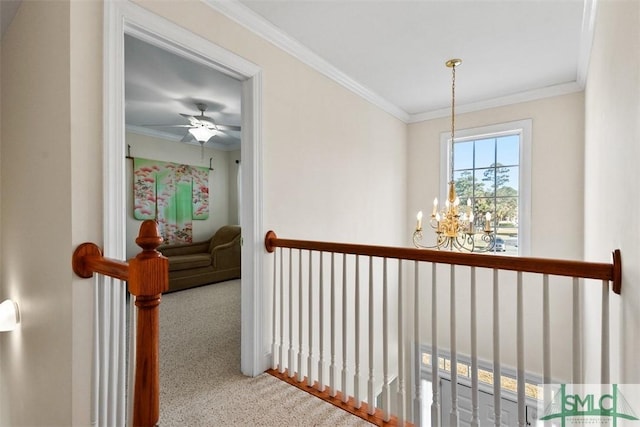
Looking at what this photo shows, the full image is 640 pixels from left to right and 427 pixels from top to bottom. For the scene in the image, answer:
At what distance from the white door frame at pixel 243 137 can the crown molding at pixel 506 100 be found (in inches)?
107

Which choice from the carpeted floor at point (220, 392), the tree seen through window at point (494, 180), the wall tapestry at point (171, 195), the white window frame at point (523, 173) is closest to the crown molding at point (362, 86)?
the white window frame at point (523, 173)

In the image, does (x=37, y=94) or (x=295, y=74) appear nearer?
(x=37, y=94)

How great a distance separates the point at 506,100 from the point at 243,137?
311 centimetres

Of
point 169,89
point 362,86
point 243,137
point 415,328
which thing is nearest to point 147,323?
point 415,328

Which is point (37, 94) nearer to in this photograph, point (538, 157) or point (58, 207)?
point (58, 207)

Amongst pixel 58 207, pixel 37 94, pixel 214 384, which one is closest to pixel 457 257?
pixel 214 384

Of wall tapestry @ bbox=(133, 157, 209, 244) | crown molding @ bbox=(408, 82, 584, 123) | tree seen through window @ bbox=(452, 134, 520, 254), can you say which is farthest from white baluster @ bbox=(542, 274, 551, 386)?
wall tapestry @ bbox=(133, 157, 209, 244)

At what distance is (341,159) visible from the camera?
2.93 meters

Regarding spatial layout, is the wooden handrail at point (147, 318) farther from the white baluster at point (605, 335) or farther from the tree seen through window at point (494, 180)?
the tree seen through window at point (494, 180)

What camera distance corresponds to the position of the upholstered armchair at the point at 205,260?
176 inches

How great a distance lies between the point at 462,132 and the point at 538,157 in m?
0.88

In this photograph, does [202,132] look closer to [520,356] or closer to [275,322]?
[275,322]

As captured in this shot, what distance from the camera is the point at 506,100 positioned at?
350cm

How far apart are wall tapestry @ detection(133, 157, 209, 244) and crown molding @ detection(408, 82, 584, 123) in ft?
12.6
